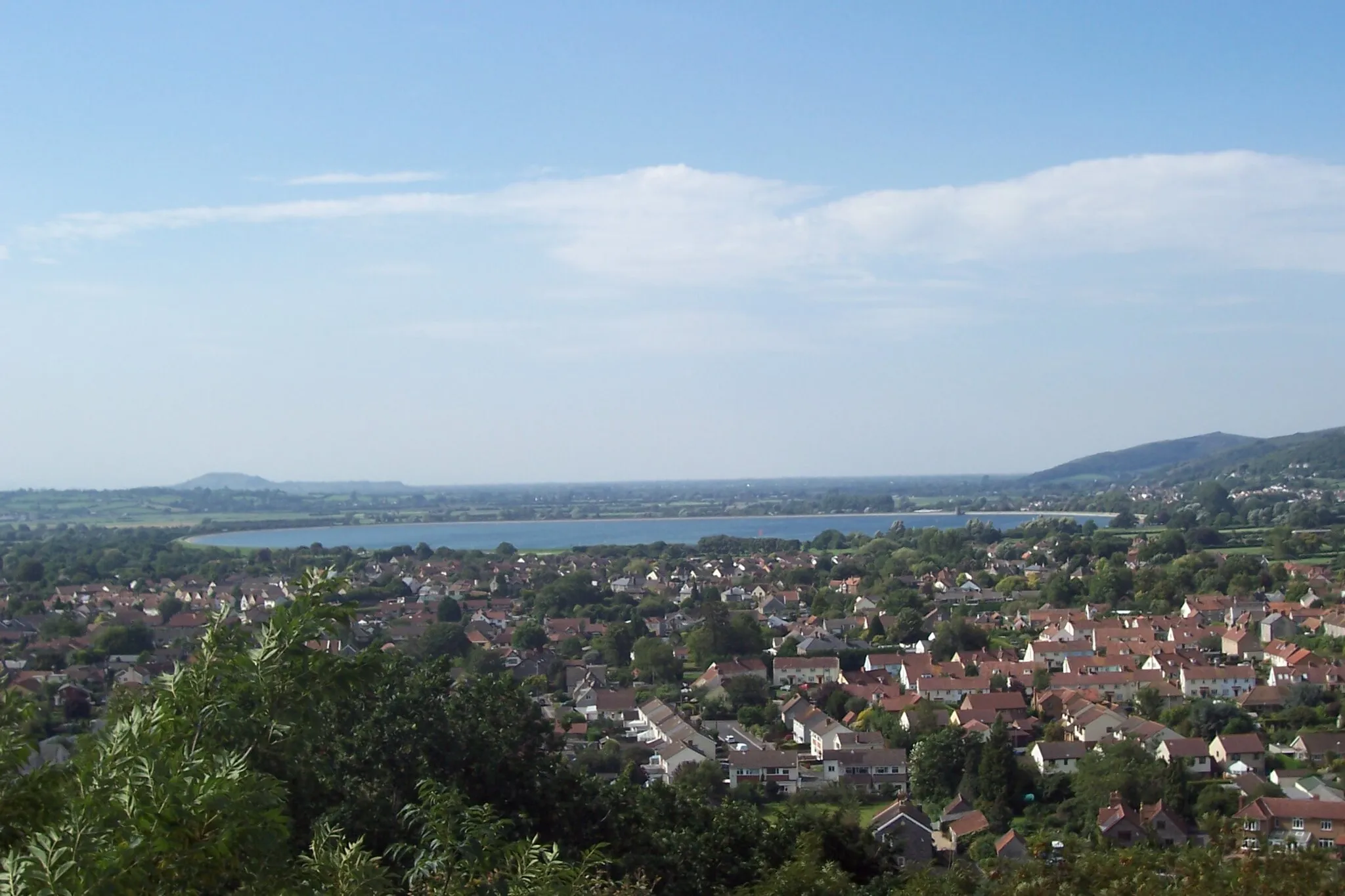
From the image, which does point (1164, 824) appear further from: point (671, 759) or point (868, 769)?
point (671, 759)

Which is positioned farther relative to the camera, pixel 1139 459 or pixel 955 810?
pixel 1139 459

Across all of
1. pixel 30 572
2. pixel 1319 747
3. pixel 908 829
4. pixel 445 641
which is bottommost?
pixel 1319 747

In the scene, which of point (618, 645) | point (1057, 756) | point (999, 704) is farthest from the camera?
point (618, 645)

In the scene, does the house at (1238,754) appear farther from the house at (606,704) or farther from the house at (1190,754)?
the house at (606,704)

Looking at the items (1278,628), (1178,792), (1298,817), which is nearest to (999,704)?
(1178,792)

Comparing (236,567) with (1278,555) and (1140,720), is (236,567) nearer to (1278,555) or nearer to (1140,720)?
(1140,720)

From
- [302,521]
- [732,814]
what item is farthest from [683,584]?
[302,521]
